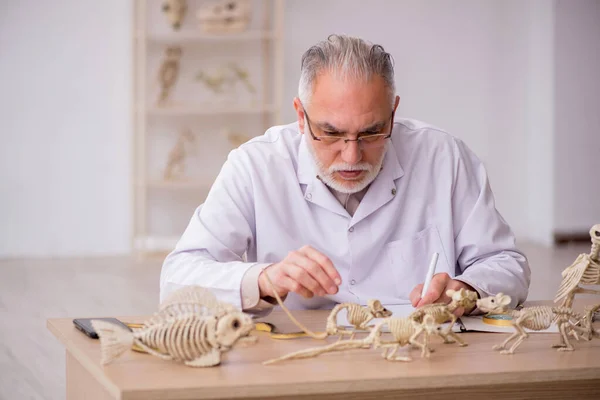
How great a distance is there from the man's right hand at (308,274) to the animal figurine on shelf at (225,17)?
4891 mm

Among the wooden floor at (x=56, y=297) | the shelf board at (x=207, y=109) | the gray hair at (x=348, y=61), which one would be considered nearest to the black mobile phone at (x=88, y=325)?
the gray hair at (x=348, y=61)

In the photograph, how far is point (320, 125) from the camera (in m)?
2.01

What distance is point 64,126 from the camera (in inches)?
256

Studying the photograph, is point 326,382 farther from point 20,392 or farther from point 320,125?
point 20,392

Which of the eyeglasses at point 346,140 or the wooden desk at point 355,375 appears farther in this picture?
the eyeglasses at point 346,140

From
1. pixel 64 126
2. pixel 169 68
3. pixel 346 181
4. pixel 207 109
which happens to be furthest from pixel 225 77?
pixel 346 181

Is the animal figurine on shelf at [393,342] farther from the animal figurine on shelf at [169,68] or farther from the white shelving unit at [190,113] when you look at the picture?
the animal figurine on shelf at [169,68]

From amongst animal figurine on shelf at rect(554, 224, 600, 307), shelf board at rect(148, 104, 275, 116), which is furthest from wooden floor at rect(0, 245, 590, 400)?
animal figurine on shelf at rect(554, 224, 600, 307)

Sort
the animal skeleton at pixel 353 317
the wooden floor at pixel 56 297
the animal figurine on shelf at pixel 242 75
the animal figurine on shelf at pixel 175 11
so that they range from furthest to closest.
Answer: the animal figurine on shelf at pixel 242 75 < the animal figurine on shelf at pixel 175 11 < the wooden floor at pixel 56 297 < the animal skeleton at pixel 353 317

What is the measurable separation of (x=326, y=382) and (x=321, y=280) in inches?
14.6

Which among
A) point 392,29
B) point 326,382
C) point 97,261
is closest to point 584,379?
point 326,382

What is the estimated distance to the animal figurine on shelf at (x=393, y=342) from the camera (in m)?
1.40

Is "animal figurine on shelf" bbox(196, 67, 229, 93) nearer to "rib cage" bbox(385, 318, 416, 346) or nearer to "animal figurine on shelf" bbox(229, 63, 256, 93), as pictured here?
"animal figurine on shelf" bbox(229, 63, 256, 93)

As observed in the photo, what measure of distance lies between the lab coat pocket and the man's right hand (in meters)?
0.53
